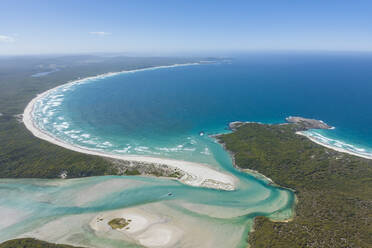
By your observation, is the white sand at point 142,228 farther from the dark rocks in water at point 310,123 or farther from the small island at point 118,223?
the dark rocks in water at point 310,123

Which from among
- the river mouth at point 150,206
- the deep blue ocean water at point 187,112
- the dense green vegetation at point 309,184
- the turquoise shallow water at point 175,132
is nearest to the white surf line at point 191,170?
the river mouth at point 150,206

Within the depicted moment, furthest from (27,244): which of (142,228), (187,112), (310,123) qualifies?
(310,123)

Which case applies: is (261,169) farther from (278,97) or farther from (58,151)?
(278,97)

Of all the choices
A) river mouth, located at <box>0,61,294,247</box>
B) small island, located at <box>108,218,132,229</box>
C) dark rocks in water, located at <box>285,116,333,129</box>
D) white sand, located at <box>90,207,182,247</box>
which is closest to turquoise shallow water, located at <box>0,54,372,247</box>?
river mouth, located at <box>0,61,294,247</box>

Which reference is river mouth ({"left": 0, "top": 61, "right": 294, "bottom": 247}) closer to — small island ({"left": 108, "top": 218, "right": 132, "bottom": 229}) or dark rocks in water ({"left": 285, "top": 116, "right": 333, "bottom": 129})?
small island ({"left": 108, "top": 218, "right": 132, "bottom": 229})

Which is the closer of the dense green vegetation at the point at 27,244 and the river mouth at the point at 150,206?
the dense green vegetation at the point at 27,244

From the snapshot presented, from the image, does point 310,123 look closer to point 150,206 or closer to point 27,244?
point 150,206

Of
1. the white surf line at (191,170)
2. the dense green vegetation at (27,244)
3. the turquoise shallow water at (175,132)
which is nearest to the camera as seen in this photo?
the dense green vegetation at (27,244)
